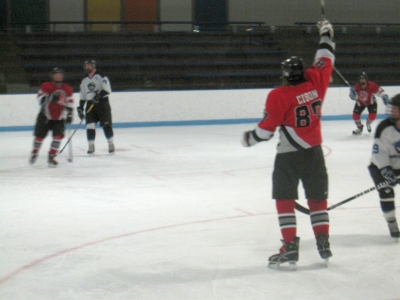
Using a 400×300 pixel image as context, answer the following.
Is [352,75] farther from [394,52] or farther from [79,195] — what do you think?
[79,195]

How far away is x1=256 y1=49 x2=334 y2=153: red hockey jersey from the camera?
3182 mm

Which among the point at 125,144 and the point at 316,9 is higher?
the point at 316,9

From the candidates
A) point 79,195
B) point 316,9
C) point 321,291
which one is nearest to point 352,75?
point 316,9

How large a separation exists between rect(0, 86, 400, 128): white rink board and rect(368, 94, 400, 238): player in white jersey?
28.3 ft

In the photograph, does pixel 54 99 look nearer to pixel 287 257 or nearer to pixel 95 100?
pixel 95 100

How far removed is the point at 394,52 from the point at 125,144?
28.9ft

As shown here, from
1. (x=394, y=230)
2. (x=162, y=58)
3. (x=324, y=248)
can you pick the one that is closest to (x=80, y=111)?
(x=394, y=230)

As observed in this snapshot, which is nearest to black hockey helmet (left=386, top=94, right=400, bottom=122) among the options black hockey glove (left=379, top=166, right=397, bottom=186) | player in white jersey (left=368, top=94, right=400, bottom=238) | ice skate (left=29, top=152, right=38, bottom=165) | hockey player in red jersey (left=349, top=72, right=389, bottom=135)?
player in white jersey (left=368, top=94, right=400, bottom=238)

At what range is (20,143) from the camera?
9.38 meters

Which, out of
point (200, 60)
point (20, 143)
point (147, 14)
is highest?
point (147, 14)

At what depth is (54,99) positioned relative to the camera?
22.9 ft

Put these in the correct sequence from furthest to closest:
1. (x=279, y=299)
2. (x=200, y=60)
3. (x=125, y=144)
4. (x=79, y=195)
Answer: (x=200, y=60) < (x=125, y=144) < (x=79, y=195) < (x=279, y=299)

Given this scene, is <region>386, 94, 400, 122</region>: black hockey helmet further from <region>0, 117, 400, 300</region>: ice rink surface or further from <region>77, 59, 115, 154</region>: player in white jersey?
<region>77, 59, 115, 154</region>: player in white jersey

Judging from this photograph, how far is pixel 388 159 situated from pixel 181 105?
911 centimetres
